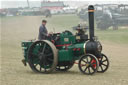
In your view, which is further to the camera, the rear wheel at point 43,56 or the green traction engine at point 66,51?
the rear wheel at point 43,56

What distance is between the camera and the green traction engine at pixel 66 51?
11.4 metres

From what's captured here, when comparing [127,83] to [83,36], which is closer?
[127,83]

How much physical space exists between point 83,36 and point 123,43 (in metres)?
16.9

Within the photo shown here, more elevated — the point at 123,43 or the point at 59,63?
the point at 59,63

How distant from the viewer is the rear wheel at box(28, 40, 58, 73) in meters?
11.6

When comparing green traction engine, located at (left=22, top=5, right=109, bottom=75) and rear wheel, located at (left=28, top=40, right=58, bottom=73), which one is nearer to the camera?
green traction engine, located at (left=22, top=5, right=109, bottom=75)

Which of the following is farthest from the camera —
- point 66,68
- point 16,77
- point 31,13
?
point 31,13

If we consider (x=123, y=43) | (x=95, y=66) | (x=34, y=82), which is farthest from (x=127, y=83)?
(x=123, y=43)

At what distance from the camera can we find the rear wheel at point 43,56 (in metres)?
11.6

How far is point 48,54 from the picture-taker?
1180 centimetres

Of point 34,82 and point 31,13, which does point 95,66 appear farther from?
point 31,13

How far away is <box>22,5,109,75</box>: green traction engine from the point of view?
37.4 feet

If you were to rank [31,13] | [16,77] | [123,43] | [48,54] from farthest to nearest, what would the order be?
[31,13] → [123,43] → [48,54] → [16,77]

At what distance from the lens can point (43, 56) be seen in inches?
466
